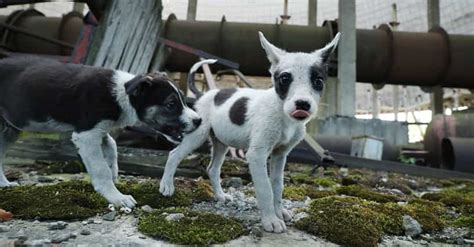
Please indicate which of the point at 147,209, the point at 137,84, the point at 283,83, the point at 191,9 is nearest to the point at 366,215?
the point at 283,83

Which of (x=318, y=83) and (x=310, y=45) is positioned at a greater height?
(x=310, y=45)

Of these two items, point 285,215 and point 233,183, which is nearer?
point 285,215

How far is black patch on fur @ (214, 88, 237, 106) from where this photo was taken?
2.80 m

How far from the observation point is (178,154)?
2.69m

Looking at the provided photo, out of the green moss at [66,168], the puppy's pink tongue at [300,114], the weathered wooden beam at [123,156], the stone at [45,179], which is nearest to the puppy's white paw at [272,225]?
the puppy's pink tongue at [300,114]

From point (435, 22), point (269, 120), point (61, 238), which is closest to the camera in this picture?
point (61, 238)

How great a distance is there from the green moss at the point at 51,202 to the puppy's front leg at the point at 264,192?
944 mm

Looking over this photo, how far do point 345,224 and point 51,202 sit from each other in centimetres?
172

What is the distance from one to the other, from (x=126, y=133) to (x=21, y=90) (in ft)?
10.6

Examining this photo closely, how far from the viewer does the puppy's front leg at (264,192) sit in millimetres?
2079

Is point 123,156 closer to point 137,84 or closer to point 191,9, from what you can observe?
point 137,84

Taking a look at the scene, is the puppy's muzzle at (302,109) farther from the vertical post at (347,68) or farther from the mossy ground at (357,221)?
the vertical post at (347,68)

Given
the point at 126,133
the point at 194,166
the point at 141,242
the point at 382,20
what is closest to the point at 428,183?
the point at 194,166

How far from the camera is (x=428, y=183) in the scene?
5695mm
